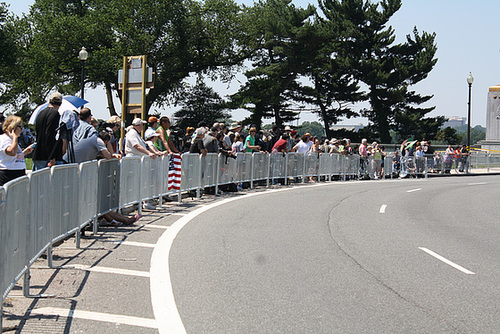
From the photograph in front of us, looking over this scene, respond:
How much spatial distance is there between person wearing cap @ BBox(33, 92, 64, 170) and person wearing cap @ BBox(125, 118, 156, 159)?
11.2 feet

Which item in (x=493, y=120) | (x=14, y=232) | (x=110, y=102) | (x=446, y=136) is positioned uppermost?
(x=110, y=102)

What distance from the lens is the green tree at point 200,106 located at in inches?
2068

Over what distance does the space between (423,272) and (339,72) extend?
2133 inches

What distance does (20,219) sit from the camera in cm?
566

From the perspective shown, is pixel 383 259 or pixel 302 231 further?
pixel 302 231

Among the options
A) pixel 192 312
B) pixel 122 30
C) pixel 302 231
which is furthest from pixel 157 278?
pixel 122 30

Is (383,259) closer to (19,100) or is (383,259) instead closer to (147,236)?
(147,236)

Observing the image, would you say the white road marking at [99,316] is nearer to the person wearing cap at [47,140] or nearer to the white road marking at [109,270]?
the white road marking at [109,270]

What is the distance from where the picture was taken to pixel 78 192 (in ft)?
28.0

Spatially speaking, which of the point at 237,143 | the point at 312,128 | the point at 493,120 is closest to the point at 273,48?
→ the point at 493,120

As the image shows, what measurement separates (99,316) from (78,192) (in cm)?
349

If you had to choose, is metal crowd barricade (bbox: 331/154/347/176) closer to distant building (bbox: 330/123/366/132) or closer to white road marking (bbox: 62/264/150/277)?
white road marking (bbox: 62/264/150/277)

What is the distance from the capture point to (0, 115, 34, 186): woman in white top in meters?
8.29

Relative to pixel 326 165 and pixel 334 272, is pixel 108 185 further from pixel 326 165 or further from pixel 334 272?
pixel 326 165
